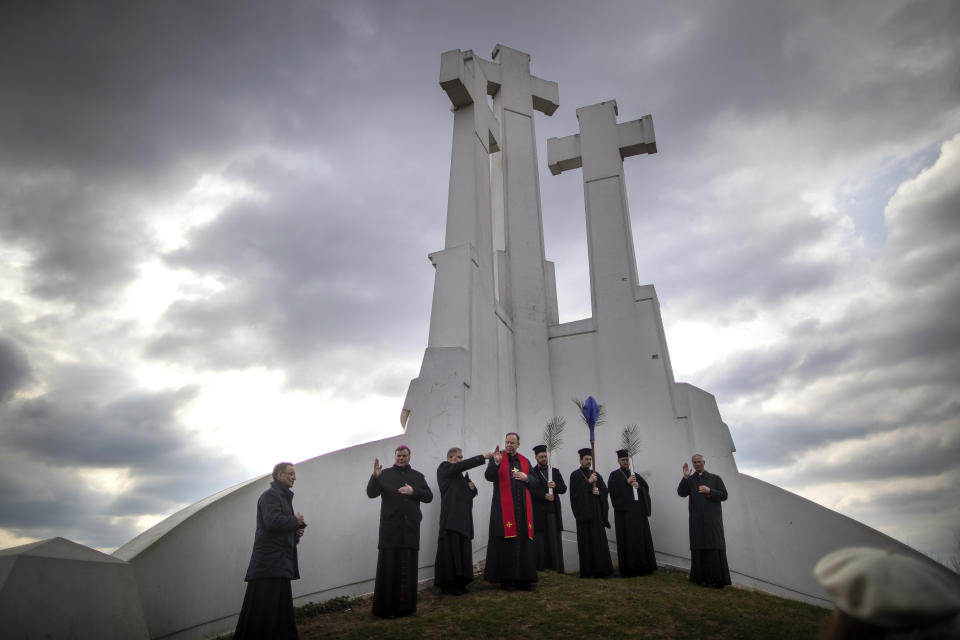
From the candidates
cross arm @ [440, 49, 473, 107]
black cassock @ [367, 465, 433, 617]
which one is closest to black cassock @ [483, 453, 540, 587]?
black cassock @ [367, 465, 433, 617]

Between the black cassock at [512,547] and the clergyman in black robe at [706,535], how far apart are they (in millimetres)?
2413

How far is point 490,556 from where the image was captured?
22.9 feet

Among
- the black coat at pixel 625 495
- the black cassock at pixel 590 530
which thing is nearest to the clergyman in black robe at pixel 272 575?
the black cassock at pixel 590 530

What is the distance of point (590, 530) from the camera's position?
8047 millimetres

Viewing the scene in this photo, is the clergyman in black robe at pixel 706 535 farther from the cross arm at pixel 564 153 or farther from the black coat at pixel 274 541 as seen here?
the cross arm at pixel 564 153

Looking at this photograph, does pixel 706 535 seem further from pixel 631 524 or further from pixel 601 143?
pixel 601 143

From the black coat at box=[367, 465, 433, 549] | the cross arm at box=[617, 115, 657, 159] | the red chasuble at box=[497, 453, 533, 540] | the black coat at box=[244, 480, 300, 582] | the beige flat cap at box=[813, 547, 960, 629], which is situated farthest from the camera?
the cross arm at box=[617, 115, 657, 159]

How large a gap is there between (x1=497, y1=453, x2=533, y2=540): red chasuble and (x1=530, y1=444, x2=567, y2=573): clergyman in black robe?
56cm

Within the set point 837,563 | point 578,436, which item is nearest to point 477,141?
point 578,436

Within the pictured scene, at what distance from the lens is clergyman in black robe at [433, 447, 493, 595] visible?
21.5 feet

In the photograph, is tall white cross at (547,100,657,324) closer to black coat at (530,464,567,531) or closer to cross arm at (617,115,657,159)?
cross arm at (617,115,657,159)

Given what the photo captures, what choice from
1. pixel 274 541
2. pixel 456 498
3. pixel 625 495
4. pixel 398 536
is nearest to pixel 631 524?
pixel 625 495

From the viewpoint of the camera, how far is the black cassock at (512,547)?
22.1ft

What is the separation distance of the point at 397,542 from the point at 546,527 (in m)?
2.88
